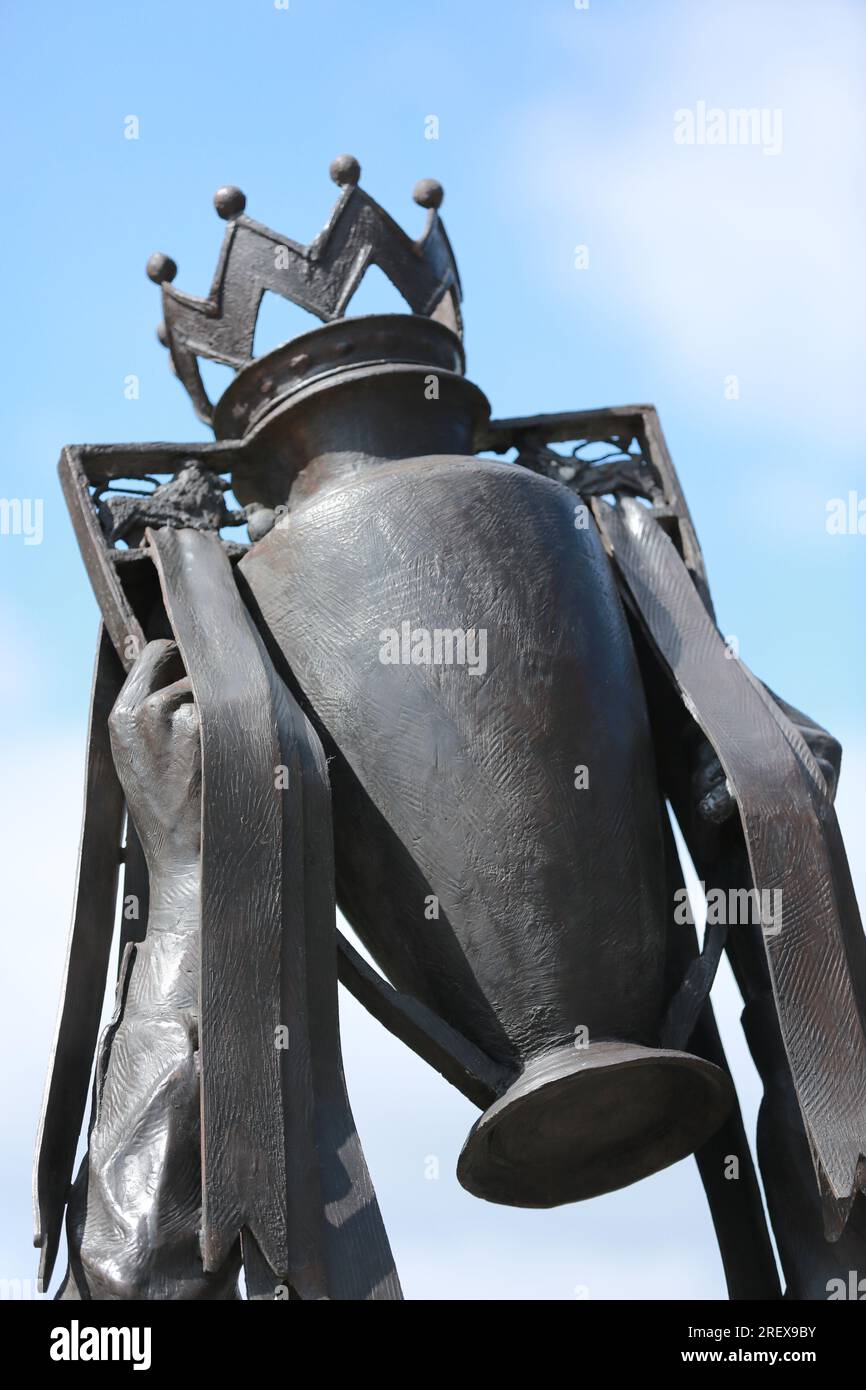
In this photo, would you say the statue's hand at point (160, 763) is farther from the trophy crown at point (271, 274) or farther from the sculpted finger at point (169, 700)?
the trophy crown at point (271, 274)

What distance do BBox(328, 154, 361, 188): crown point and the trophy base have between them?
10.9 feet

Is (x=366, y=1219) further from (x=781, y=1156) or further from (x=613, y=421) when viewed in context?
(x=613, y=421)

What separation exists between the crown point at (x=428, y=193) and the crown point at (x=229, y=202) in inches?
30.0

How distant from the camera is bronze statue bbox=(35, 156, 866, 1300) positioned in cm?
521

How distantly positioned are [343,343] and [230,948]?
2.39m

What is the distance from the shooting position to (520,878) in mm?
5699

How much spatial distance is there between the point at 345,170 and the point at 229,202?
1.44 feet

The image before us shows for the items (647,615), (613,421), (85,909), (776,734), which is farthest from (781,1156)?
(613,421)

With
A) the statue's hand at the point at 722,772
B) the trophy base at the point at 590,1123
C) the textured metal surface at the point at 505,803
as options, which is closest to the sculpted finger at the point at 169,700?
the textured metal surface at the point at 505,803

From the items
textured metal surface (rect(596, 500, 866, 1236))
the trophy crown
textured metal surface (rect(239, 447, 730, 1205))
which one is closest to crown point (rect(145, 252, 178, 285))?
the trophy crown

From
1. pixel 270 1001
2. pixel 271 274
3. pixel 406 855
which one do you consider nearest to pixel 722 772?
pixel 406 855

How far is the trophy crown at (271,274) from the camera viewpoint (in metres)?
6.96

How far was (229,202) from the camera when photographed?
23.1 ft

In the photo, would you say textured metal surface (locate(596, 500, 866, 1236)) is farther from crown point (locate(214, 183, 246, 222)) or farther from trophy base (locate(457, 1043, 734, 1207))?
crown point (locate(214, 183, 246, 222))
